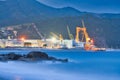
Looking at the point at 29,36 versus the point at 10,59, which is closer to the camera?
the point at 10,59

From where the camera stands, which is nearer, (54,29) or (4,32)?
(4,32)

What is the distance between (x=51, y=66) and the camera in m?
50.9

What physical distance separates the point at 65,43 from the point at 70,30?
4310cm

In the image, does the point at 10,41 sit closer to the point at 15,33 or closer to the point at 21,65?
the point at 15,33

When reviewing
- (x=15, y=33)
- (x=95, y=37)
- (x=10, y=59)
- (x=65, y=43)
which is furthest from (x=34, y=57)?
(x=95, y=37)

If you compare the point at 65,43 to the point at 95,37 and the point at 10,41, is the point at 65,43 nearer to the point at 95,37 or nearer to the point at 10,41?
the point at 10,41

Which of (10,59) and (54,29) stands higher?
(54,29)

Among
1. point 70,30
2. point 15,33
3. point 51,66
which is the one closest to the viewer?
point 51,66

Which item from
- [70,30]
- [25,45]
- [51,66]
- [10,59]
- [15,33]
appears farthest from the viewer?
[70,30]

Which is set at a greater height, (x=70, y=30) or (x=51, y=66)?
(x=70, y=30)

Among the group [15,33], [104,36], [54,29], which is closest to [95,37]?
[104,36]

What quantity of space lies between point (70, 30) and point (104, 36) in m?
18.4

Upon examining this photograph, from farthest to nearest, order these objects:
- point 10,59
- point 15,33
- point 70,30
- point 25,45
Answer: point 70,30, point 15,33, point 25,45, point 10,59

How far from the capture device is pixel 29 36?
186 m
